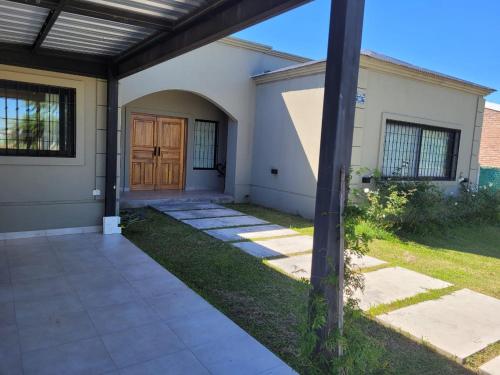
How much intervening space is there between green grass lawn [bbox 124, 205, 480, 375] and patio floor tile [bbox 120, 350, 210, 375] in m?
0.60

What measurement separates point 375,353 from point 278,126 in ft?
22.6

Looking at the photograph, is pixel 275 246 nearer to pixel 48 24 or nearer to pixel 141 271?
pixel 141 271

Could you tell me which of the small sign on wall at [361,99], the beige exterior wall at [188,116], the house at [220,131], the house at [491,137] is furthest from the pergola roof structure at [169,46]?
the house at [491,137]

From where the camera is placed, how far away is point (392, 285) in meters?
4.18

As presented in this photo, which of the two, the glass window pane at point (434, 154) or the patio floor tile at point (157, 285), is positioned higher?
the glass window pane at point (434, 154)

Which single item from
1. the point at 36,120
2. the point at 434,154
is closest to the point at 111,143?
the point at 36,120

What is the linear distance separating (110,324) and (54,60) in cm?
392

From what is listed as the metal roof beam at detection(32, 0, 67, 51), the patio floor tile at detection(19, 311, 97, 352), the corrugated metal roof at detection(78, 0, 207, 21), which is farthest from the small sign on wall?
the patio floor tile at detection(19, 311, 97, 352)

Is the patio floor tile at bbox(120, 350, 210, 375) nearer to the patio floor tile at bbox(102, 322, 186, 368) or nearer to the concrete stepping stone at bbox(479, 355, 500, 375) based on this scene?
the patio floor tile at bbox(102, 322, 186, 368)

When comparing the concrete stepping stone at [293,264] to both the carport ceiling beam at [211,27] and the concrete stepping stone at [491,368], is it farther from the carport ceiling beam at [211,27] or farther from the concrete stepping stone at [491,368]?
the carport ceiling beam at [211,27]

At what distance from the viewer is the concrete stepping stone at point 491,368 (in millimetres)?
2590

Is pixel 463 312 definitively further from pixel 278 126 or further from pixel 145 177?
pixel 145 177

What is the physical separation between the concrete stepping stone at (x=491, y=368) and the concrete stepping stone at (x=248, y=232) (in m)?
3.64

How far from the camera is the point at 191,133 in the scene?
994cm
